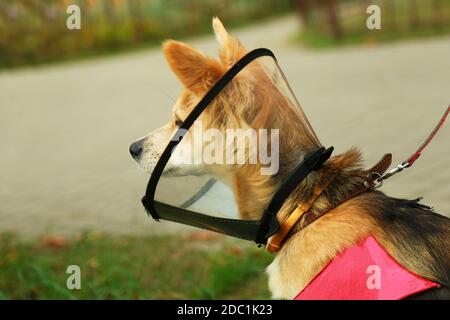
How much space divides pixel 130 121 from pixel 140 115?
15.0 inches

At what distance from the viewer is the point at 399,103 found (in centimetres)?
983

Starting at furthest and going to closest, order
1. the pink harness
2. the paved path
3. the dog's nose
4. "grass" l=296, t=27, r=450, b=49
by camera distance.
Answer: "grass" l=296, t=27, r=450, b=49 → the paved path → the dog's nose → the pink harness

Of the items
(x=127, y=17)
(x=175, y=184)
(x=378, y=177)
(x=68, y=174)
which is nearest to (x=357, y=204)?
(x=378, y=177)

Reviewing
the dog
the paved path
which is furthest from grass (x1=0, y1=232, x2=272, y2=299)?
the dog

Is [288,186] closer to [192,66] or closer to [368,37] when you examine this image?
[192,66]

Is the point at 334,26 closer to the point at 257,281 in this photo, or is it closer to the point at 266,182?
the point at 257,281

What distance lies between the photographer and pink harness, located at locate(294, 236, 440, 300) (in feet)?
7.70

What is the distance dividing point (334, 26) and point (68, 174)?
1028 cm

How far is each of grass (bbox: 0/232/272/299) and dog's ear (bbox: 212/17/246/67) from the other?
220 centimetres

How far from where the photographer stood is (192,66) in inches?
99.3

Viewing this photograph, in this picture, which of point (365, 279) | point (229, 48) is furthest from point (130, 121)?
point (365, 279)

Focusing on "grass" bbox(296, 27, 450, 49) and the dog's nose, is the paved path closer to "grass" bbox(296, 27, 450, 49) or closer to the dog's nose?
the dog's nose

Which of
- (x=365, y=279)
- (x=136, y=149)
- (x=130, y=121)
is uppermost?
(x=130, y=121)

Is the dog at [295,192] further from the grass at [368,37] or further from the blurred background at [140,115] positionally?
the grass at [368,37]
